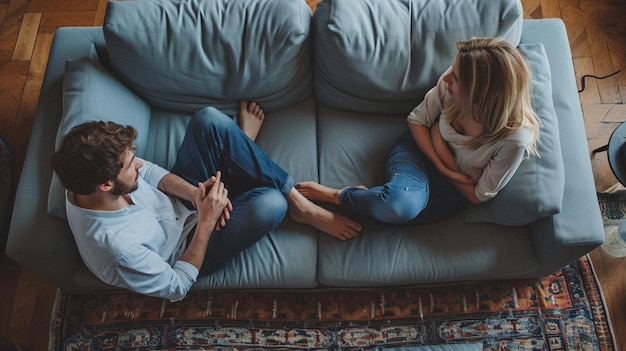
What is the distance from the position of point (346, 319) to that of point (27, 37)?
1.97m

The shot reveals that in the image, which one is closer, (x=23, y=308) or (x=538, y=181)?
(x=538, y=181)

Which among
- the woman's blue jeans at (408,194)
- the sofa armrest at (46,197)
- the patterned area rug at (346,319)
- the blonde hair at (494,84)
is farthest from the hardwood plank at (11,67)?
the blonde hair at (494,84)

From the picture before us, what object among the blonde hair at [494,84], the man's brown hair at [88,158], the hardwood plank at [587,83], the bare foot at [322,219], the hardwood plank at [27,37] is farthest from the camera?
the hardwood plank at [27,37]

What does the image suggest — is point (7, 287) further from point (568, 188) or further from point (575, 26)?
point (575, 26)

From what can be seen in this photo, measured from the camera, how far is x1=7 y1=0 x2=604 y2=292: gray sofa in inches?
59.1

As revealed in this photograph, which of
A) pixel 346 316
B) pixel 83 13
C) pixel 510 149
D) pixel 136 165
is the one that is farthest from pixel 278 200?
pixel 83 13

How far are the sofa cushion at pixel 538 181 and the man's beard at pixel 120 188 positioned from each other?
106 centimetres

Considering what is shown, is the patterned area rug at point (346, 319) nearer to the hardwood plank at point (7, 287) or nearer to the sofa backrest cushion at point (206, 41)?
the hardwood plank at point (7, 287)

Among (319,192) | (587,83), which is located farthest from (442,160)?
(587,83)

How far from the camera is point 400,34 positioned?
1.57m

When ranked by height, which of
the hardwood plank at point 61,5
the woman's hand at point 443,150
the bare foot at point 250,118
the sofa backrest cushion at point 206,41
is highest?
the hardwood plank at point 61,5

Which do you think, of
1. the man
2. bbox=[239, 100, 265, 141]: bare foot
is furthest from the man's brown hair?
bbox=[239, 100, 265, 141]: bare foot

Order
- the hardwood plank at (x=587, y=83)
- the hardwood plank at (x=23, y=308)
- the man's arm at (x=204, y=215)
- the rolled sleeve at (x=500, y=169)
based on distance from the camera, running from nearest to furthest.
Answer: the rolled sleeve at (x=500, y=169)
the man's arm at (x=204, y=215)
the hardwood plank at (x=23, y=308)
the hardwood plank at (x=587, y=83)

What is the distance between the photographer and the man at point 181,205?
4.07ft
